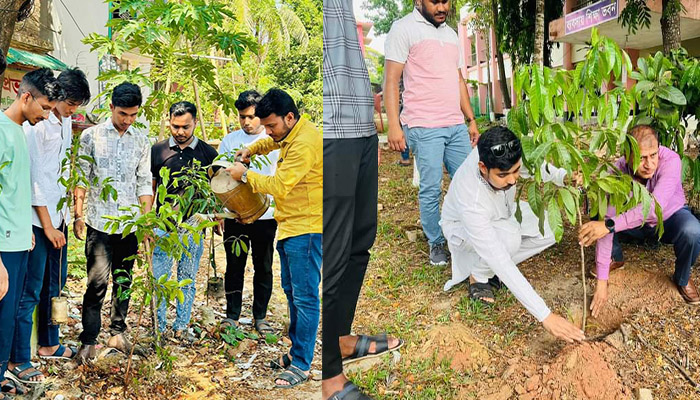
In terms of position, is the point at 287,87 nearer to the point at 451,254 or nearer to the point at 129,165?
the point at 129,165

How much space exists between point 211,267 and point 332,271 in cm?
48

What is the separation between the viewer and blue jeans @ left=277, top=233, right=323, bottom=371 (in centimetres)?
216

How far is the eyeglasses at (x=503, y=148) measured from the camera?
7.13ft

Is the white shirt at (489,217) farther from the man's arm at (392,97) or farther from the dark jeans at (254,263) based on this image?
the dark jeans at (254,263)

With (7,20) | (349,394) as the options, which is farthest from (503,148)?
(7,20)

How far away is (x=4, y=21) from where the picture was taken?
2004 mm

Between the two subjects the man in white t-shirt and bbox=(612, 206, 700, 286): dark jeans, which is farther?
bbox=(612, 206, 700, 286): dark jeans

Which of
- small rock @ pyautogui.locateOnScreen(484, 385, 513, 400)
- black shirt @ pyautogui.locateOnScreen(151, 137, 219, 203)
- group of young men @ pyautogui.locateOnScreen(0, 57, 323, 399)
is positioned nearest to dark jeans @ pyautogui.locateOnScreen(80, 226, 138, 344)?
group of young men @ pyautogui.locateOnScreen(0, 57, 323, 399)

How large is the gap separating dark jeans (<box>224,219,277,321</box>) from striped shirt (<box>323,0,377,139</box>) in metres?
0.42

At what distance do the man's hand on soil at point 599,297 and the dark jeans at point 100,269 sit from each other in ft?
5.48

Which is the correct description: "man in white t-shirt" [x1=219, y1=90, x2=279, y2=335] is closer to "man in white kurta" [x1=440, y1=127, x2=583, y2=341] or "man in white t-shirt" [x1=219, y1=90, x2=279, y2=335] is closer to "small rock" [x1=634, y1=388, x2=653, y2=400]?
"man in white kurta" [x1=440, y1=127, x2=583, y2=341]

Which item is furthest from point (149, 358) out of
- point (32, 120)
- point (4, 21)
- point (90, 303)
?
point (4, 21)

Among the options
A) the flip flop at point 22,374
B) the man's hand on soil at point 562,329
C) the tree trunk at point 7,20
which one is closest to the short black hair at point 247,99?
the tree trunk at point 7,20

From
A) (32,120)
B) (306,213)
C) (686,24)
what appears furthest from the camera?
(686,24)
